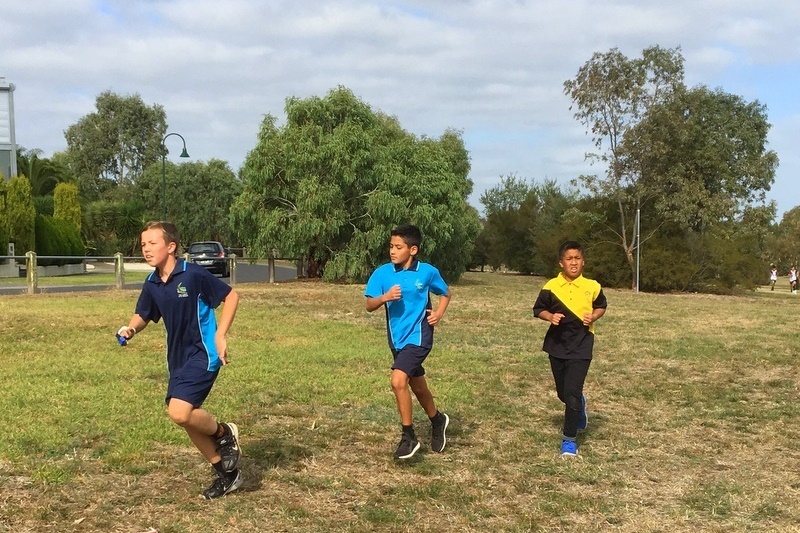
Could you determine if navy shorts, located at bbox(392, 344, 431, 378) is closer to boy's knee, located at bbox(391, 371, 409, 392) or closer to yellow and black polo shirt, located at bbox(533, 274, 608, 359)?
boy's knee, located at bbox(391, 371, 409, 392)

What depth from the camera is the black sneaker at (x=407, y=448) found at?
496 centimetres

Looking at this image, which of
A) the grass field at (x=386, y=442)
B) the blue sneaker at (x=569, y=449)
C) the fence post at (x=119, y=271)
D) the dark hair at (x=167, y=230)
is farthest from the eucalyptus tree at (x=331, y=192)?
the dark hair at (x=167, y=230)

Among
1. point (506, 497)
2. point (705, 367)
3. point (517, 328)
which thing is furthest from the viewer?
point (517, 328)

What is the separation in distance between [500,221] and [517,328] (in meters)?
39.2

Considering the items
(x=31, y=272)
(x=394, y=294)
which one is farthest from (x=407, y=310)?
(x=31, y=272)

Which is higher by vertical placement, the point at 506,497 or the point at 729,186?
the point at 729,186

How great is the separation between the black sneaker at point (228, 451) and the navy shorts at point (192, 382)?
34 cm

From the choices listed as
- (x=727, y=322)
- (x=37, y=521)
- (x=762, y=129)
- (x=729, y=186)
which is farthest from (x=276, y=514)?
(x=762, y=129)

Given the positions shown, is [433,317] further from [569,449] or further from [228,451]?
[228,451]

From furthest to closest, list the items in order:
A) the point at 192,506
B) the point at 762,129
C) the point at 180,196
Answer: the point at 180,196 → the point at 762,129 → the point at 192,506

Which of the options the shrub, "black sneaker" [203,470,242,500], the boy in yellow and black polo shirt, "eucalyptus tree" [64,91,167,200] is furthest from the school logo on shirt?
"eucalyptus tree" [64,91,167,200]

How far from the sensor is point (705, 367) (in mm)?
9383

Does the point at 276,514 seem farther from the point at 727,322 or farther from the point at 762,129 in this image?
the point at 762,129

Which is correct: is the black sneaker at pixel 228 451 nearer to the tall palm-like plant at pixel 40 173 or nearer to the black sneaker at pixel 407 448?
the black sneaker at pixel 407 448
